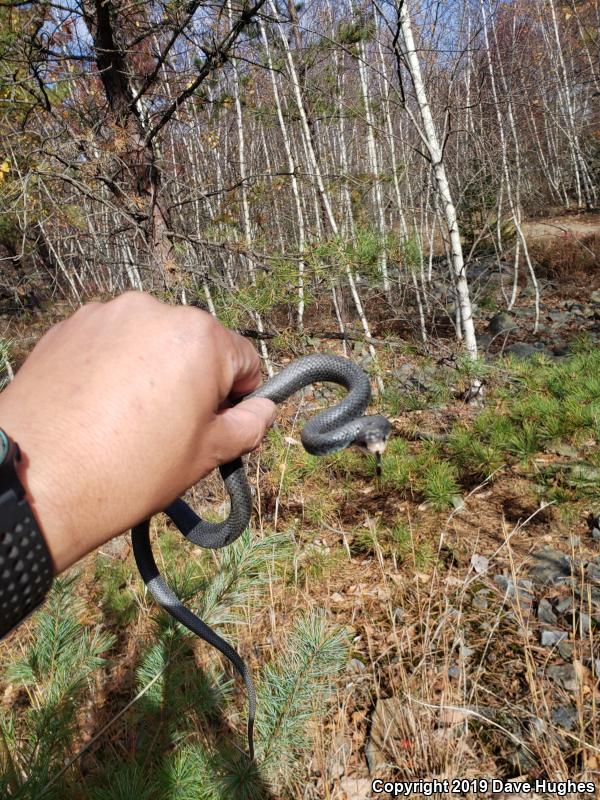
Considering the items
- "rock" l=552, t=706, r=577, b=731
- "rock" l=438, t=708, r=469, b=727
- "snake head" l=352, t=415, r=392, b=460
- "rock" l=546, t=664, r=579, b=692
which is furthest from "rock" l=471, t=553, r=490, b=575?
"snake head" l=352, t=415, r=392, b=460

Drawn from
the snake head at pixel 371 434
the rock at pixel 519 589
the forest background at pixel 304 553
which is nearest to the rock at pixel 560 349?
the forest background at pixel 304 553

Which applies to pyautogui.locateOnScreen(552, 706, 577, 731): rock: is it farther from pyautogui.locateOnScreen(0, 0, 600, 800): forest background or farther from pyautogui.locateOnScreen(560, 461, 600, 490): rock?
pyautogui.locateOnScreen(560, 461, 600, 490): rock

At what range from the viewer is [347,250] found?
4277 millimetres

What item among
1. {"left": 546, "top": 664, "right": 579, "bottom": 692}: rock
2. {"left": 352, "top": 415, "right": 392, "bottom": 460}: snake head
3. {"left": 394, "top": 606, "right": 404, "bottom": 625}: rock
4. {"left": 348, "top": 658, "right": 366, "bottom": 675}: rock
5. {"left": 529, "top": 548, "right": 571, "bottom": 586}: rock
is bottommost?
{"left": 348, "top": 658, "right": 366, "bottom": 675}: rock

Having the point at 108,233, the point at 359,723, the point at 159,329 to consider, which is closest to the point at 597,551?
the point at 359,723

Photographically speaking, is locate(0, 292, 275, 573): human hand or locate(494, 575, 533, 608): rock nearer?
locate(0, 292, 275, 573): human hand

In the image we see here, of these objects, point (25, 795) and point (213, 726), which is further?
point (213, 726)

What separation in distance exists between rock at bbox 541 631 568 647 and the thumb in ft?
9.07

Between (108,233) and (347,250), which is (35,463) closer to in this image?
(347,250)

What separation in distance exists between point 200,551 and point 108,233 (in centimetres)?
325

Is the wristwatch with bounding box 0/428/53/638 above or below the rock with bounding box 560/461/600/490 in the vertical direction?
above

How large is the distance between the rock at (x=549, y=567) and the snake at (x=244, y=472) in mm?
2097

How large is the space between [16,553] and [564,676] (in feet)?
10.5

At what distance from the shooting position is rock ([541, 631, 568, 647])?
2994 mm
